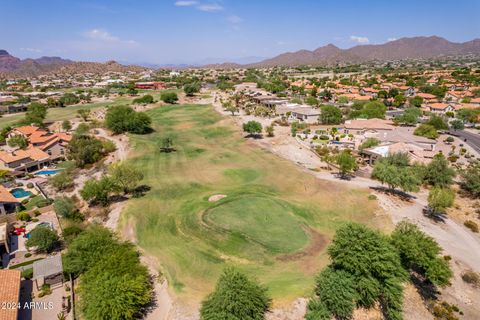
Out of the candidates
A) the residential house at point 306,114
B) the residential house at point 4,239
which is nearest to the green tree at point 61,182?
the residential house at point 4,239

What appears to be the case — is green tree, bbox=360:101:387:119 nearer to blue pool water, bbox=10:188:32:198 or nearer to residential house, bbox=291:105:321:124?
residential house, bbox=291:105:321:124

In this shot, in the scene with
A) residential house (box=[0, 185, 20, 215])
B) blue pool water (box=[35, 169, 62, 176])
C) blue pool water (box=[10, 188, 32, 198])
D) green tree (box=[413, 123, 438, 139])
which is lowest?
blue pool water (box=[35, 169, 62, 176])

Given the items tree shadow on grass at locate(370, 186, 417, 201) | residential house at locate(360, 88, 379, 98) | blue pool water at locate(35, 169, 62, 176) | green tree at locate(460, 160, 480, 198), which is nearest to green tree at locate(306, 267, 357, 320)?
tree shadow on grass at locate(370, 186, 417, 201)

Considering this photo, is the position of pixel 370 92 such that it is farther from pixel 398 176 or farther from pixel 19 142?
pixel 19 142

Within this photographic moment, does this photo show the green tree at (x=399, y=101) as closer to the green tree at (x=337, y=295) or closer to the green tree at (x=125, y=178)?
the green tree at (x=125, y=178)

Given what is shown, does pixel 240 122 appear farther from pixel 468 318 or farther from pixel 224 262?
pixel 468 318

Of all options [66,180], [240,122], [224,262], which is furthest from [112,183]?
[240,122]

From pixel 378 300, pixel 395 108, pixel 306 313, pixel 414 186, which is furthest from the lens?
→ pixel 395 108

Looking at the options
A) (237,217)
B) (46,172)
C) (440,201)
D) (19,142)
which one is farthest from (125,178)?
(440,201)
